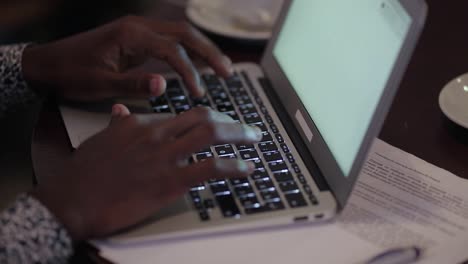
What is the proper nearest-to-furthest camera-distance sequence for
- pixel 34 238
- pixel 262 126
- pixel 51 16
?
pixel 34 238, pixel 262 126, pixel 51 16

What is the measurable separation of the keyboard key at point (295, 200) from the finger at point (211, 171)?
56 millimetres

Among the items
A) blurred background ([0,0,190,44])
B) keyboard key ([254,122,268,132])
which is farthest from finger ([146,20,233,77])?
blurred background ([0,0,190,44])

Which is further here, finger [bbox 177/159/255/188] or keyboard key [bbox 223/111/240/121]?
keyboard key [bbox 223/111/240/121]

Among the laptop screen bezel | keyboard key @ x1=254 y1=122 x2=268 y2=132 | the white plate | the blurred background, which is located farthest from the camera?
the blurred background

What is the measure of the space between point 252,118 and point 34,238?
34 centimetres

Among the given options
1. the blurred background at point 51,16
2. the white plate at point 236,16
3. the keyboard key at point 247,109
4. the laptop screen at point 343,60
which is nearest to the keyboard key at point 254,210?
the laptop screen at point 343,60

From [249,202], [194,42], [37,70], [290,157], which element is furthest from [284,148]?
[37,70]

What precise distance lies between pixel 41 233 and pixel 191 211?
15cm

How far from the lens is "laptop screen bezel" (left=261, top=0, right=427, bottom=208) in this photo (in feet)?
2.15

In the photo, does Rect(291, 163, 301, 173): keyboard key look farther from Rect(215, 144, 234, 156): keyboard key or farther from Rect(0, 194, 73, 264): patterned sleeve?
Rect(0, 194, 73, 264): patterned sleeve

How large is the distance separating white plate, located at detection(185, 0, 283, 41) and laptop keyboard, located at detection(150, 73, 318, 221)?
153mm

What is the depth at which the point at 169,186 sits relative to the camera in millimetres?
682

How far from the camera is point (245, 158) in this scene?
795 millimetres

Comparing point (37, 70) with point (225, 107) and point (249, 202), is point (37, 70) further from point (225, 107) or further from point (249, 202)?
point (249, 202)
